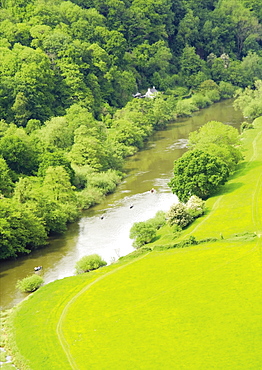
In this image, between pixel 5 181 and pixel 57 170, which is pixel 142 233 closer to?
pixel 57 170

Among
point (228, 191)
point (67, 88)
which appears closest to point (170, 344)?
point (228, 191)

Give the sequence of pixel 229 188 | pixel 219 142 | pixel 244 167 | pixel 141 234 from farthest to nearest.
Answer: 1. pixel 219 142
2. pixel 244 167
3. pixel 229 188
4. pixel 141 234

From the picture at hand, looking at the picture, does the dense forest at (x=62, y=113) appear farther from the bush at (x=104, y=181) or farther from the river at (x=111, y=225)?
the river at (x=111, y=225)

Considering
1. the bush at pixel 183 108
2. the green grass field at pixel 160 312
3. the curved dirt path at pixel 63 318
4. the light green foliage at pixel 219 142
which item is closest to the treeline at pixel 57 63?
the bush at pixel 183 108

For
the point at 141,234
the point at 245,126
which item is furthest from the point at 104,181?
the point at 245,126

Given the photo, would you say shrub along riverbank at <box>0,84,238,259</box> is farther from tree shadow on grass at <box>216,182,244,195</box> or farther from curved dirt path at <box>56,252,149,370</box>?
tree shadow on grass at <box>216,182,244,195</box>

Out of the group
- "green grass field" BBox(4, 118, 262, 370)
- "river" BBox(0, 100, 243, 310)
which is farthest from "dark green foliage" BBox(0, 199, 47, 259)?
"green grass field" BBox(4, 118, 262, 370)
